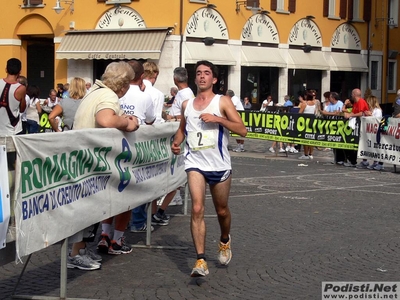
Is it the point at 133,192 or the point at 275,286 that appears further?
the point at 133,192

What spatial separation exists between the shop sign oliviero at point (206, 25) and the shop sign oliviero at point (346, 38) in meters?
8.57

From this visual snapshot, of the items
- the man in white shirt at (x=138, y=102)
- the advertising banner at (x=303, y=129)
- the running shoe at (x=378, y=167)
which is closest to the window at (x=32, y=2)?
the advertising banner at (x=303, y=129)

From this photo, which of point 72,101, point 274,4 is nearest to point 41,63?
point 274,4

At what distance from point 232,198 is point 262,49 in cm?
2725

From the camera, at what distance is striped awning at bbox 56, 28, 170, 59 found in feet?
121

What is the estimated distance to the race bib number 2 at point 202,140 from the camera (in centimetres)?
841

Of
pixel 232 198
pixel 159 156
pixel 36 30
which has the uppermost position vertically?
pixel 36 30

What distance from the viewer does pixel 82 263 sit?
28.3 feet

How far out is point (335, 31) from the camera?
4578 centimetres

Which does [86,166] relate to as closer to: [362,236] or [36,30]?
[362,236]

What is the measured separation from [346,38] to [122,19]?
1331 cm

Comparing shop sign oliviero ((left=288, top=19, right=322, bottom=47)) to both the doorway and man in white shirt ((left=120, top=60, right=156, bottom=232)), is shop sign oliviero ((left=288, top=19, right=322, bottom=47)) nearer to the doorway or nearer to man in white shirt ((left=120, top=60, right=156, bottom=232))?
the doorway

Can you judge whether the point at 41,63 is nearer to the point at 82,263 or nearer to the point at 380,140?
the point at 380,140

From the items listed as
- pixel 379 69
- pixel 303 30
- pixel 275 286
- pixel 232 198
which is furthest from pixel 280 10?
pixel 275 286
